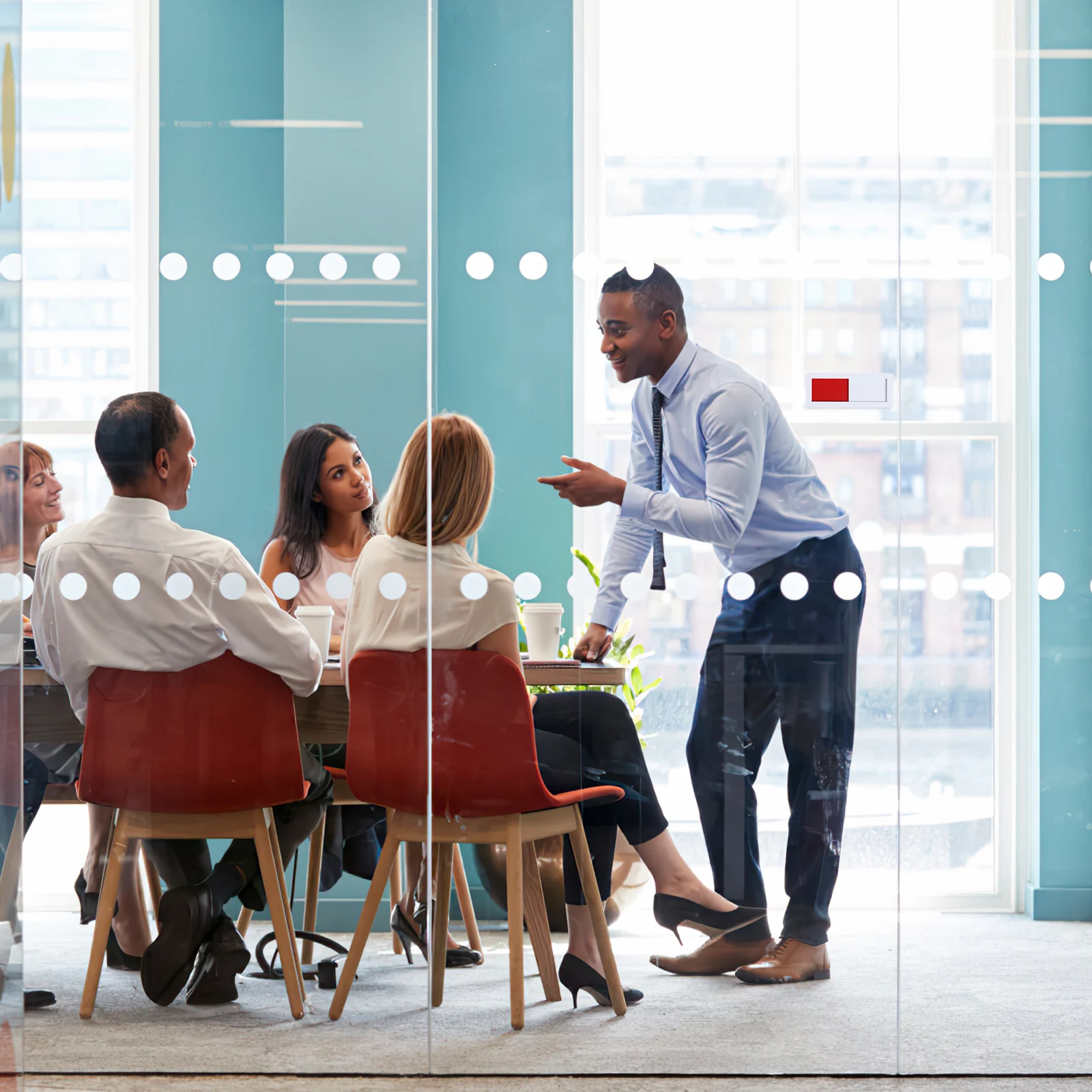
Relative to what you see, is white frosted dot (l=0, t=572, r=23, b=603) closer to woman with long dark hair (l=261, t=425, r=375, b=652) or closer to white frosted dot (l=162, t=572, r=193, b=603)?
white frosted dot (l=162, t=572, r=193, b=603)

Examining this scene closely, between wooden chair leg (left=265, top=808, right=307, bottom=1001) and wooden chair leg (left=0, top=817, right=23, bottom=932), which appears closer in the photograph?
wooden chair leg (left=0, top=817, right=23, bottom=932)

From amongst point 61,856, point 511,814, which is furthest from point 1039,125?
point 61,856

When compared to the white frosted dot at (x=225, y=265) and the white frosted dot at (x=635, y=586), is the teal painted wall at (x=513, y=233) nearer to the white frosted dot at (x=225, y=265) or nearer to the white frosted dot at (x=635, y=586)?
the white frosted dot at (x=635, y=586)

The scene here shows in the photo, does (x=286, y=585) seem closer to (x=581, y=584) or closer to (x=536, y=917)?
(x=581, y=584)

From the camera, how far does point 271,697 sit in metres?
2.33

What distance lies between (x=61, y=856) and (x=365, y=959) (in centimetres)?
67

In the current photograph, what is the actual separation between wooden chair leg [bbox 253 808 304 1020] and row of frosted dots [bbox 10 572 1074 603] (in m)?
0.48

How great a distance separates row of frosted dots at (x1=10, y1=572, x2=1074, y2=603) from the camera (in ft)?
7.55

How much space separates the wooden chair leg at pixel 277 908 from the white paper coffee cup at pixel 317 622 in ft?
1.18

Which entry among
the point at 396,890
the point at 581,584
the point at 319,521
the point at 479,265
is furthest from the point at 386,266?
the point at 396,890

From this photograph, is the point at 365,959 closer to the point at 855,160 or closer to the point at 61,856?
the point at 61,856

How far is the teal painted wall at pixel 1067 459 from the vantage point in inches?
93.1

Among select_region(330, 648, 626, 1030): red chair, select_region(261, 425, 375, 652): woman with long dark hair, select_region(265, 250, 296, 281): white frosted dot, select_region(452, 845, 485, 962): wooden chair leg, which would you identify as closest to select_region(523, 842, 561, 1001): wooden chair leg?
select_region(330, 648, 626, 1030): red chair

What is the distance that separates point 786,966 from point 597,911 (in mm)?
409
